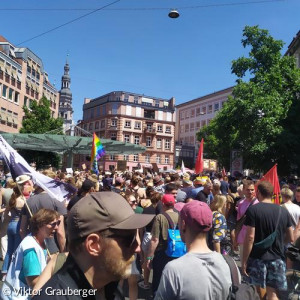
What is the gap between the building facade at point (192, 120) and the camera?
245 feet

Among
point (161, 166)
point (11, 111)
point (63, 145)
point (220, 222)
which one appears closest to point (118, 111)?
point (161, 166)

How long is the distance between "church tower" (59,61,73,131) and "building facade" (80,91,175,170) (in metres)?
43.1

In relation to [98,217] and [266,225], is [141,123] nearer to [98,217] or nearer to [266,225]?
[266,225]

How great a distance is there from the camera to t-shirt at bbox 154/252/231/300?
7.75 feet

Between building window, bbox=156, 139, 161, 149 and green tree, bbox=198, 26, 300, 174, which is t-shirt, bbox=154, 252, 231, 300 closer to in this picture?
green tree, bbox=198, 26, 300, 174

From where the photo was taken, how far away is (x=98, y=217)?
1646mm

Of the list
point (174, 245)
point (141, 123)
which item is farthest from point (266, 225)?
point (141, 123)

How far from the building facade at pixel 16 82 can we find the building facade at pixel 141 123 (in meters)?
18.3

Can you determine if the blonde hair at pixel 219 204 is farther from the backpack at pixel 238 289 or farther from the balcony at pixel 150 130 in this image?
the balcony at pixel 150 130

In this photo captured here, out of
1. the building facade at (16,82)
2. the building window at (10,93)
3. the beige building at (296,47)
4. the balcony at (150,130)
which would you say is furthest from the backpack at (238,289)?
the balcony at (150,130)

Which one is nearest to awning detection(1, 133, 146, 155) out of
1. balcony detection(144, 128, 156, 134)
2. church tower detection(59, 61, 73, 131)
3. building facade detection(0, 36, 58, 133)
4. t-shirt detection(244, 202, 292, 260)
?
t-shirt detection(244, 202, 292, 260)

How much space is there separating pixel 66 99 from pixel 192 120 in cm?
6650

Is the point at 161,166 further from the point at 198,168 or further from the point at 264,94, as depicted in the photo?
the point at 198,168

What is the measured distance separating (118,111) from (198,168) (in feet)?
203
